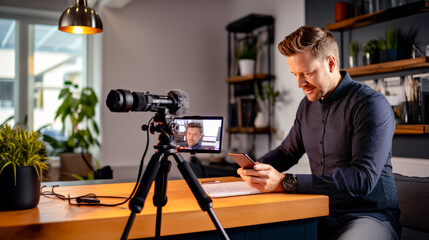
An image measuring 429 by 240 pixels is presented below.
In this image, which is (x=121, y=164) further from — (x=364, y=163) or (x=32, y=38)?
(x=364, y=163)

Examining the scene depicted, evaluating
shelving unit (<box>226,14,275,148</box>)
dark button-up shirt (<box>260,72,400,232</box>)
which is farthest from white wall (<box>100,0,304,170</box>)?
dark button-up shirt (<box>260,72,400,232</box>)

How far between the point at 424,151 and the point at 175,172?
2.57 meters

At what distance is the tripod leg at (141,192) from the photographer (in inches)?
38.4

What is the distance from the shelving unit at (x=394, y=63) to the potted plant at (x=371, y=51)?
0.20ft

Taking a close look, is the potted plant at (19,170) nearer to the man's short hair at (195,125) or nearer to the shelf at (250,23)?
the man's short hair at (195,125)

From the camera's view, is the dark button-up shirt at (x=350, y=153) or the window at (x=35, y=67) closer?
the dark button-up shirt at (x=350, y=153)

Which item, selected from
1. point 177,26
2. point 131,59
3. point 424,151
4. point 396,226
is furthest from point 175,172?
point 396,226

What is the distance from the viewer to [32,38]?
439 cm

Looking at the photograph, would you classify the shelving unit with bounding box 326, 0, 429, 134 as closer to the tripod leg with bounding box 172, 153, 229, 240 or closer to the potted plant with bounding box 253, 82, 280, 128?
the potted plant with bounding box 253, 82, 280, 128

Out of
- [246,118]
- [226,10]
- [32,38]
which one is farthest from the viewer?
[226,10]

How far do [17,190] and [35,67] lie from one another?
3.69 metres

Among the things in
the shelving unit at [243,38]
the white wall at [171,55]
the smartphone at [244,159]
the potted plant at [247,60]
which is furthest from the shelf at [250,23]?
the smartphone at [244,159]

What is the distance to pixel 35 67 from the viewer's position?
4.41 metres

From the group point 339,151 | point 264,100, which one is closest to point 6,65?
point 264,100
